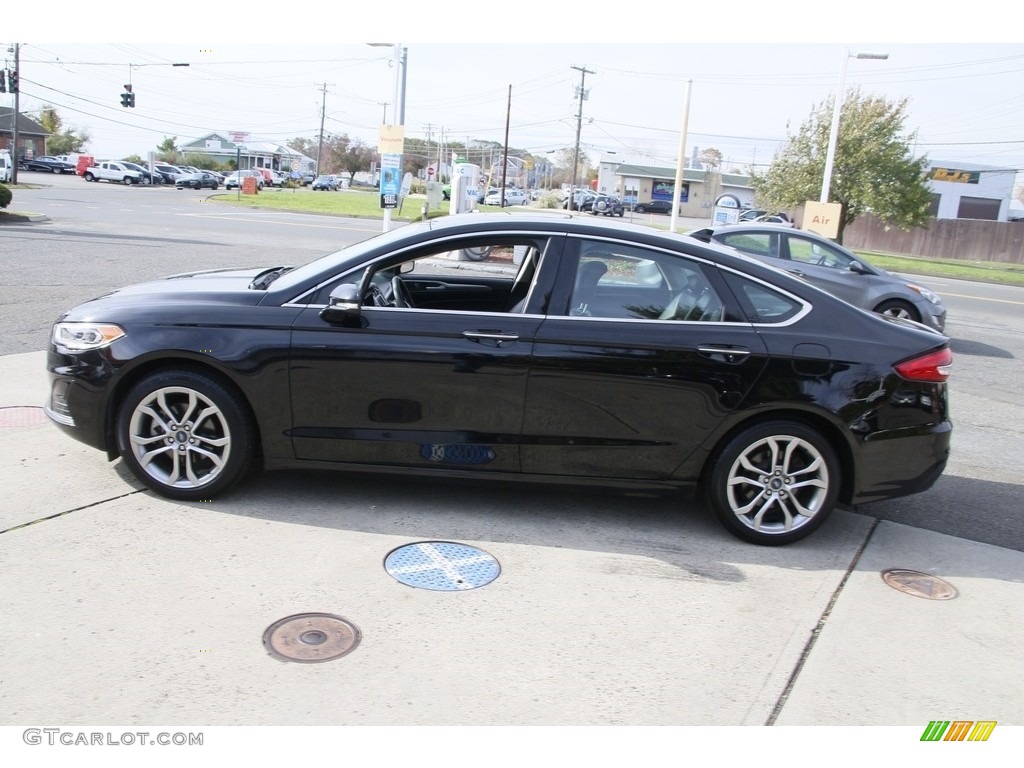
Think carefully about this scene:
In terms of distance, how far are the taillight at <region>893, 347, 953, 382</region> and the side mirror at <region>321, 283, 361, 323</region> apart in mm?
2796

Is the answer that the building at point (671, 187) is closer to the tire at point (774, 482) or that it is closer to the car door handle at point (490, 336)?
the tire at point (774, 482)

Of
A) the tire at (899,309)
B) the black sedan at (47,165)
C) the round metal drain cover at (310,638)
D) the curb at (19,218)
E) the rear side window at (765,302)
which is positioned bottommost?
the round metal drain cover at (310,638)

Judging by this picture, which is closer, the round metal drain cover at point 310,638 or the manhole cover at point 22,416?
the round metal drain cover at point 310,638

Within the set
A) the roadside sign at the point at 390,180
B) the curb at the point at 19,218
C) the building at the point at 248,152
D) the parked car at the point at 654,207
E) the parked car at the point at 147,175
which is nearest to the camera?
the roadside sign at the point at 390,180

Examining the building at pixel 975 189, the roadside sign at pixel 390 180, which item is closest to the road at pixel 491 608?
the roadside sign at pixel 390 180

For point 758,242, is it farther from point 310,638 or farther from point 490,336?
point 310,638

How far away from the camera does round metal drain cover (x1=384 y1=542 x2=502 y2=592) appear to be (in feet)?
12.9

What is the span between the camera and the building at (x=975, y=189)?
70.5 metres

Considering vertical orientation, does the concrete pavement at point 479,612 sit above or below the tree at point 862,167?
below

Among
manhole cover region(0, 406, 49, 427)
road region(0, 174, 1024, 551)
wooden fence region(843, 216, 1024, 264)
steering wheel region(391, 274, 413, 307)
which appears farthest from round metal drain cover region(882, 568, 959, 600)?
wooden fence region(843, 216, 1024, 264)

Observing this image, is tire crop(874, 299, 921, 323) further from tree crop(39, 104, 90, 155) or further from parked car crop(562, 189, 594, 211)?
tree crop(39, 104, 90, 155)

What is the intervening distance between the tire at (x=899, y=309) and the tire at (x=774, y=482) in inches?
299

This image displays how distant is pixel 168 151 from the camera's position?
114688 millimetres

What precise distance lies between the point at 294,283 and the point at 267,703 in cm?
235
